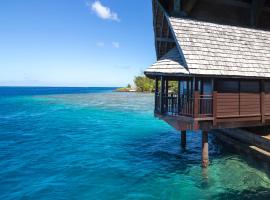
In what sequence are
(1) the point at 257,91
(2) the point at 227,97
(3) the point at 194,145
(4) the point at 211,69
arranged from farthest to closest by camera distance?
1. (3) the point at 194,145
2. (1) the point at 257,91
3. (2) the point at 227,97
4. (4) the point at 211,69

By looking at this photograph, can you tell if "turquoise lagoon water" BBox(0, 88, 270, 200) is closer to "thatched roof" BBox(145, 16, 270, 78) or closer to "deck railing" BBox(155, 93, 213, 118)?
"deck railing" BBox(155, 93, 213, 118)

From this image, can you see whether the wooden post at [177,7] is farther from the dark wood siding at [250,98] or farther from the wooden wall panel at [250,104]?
the wooden wall panel at [250,104]

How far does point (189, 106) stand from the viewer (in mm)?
12594

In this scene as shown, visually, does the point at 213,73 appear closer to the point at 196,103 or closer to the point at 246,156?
the point at 196,103

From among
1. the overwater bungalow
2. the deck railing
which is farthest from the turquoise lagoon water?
the deck railing

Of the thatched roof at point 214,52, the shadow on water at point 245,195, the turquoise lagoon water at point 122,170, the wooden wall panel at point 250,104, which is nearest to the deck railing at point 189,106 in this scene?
the thatched roof at point 214,52

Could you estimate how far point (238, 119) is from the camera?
1334 cm

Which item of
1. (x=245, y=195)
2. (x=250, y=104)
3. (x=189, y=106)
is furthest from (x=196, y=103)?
(x=245, y=195)

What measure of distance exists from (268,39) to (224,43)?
3.58 metres

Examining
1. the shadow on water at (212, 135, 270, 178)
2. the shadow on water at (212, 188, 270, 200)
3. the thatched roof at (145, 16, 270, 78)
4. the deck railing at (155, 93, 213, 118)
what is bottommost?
the shadow on water at (212, 188, 270, 200)

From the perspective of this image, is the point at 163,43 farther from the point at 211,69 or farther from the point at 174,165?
the point at 174,165

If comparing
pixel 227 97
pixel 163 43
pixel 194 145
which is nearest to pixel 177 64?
pixel 227 97

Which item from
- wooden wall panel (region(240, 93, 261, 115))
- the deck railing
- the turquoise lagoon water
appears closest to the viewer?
the turquoise lagoon water

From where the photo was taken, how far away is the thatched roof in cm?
1236
